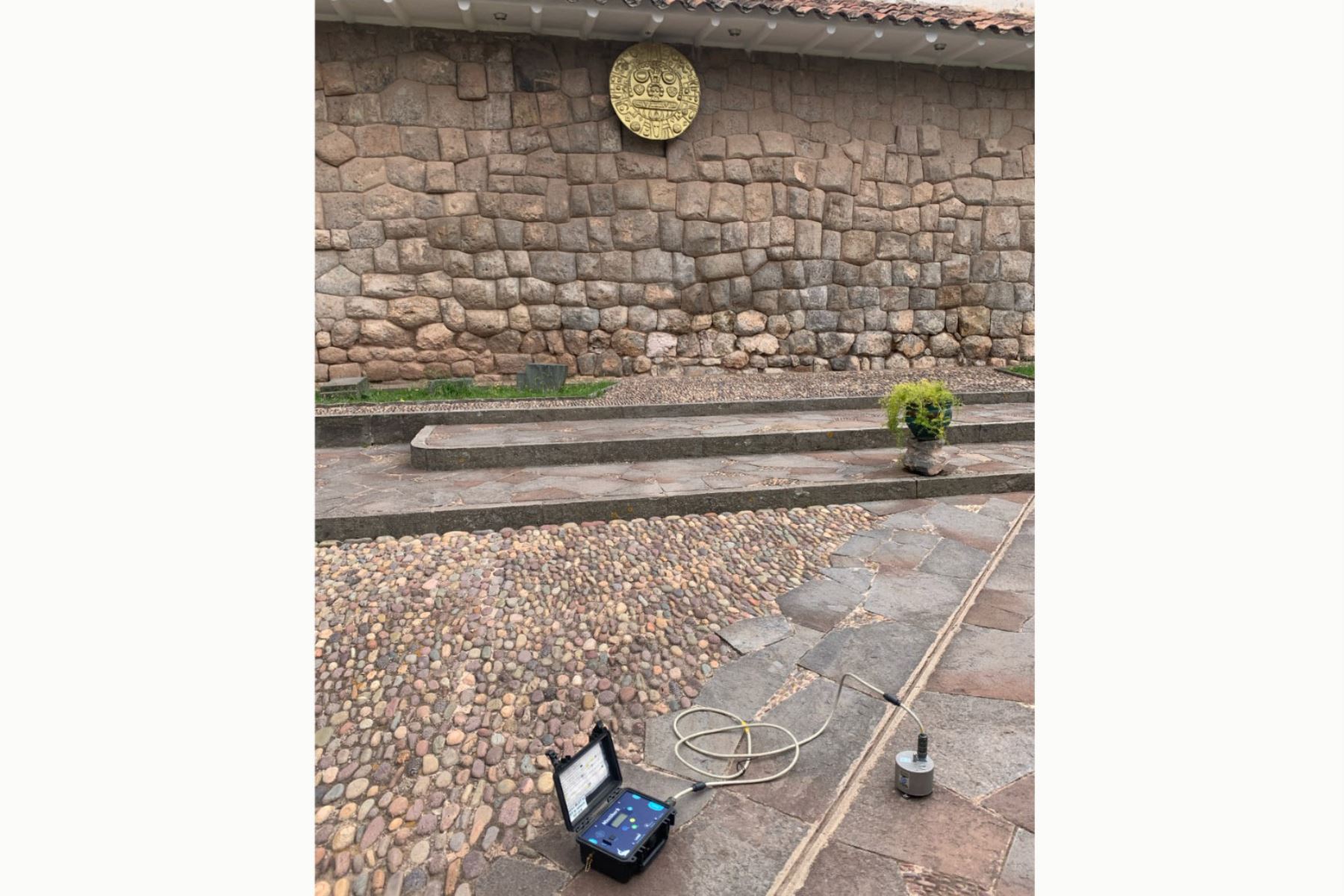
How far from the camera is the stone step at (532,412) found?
17.6 ft

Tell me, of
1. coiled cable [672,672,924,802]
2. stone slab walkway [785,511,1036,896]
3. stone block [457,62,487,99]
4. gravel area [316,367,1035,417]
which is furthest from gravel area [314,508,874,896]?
stone block [457,62,487,99]

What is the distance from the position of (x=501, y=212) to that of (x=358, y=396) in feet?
6.84

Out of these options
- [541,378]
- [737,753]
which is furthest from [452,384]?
[737,753]

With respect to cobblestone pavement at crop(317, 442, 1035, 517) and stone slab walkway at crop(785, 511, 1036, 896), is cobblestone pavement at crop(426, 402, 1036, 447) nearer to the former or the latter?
cobblestone pavement at crop(317, 442, 1035, 517)

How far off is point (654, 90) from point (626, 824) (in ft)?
21.9

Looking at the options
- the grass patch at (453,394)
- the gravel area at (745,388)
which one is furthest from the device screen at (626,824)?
the grass patch at (453,394)

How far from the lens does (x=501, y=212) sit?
6.93 m

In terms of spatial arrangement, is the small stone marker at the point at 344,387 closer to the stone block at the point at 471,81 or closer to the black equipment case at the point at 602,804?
the stone block at the point at 471,81

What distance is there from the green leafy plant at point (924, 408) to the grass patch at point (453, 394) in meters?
2.86

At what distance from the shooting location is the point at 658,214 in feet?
23.8

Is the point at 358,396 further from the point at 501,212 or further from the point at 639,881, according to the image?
the point at 639,881

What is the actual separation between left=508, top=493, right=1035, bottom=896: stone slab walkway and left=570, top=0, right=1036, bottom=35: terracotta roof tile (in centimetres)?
524

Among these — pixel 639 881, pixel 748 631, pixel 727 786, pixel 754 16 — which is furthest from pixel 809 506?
pixel 754 16

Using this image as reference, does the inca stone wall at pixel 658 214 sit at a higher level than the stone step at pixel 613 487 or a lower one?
higher
